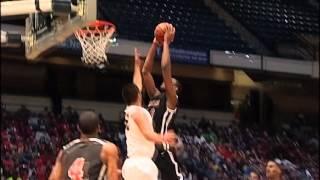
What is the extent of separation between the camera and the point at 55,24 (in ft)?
28.1

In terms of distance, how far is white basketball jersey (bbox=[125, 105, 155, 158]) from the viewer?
646 centimetres

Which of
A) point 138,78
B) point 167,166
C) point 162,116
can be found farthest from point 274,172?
point 138,78

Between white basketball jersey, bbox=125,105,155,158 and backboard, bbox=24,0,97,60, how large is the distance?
5.43 feet

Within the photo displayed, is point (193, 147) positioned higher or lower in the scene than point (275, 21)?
lower

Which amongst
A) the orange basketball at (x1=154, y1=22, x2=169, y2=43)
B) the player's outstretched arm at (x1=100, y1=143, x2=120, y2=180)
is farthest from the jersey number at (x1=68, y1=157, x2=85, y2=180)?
the orange basketball at (x1=154, y1=22, x2=169, y2=43)

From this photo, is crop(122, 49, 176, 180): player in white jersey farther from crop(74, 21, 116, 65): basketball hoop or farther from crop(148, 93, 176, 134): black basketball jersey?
crop(74, 21, 116, 65): basketball hoop

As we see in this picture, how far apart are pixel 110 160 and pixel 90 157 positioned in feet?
0.54

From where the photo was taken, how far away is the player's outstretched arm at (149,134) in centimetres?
626

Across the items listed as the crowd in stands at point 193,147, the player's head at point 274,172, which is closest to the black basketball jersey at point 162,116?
the player's head at point 274,172

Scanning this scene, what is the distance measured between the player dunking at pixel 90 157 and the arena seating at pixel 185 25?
4.96 metres

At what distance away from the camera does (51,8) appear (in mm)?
7816

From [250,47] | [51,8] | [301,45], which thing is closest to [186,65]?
[250,47]

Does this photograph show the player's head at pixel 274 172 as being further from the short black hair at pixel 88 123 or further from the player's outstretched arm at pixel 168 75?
the short black hair at pixel 88 123

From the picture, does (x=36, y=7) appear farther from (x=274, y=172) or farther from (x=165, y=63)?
(x=274, y=172)
